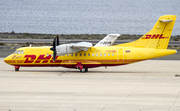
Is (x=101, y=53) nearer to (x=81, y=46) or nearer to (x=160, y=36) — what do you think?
(x=81, y=46)

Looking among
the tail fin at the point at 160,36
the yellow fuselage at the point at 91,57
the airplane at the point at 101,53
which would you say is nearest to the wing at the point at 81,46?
the airplane at the point at 101,53

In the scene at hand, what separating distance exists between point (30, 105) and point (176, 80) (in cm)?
1393

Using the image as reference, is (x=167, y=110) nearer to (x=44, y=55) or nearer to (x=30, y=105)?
(x=30, y=105)

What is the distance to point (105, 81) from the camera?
26.7 meters

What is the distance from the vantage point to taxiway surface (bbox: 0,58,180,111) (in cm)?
1819

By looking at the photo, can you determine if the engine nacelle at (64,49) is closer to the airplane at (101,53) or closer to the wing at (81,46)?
the airplane at (101,53)

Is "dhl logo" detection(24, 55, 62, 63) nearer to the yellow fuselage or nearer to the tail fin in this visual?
the yellow fuselage

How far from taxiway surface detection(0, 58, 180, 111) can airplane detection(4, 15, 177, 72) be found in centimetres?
115

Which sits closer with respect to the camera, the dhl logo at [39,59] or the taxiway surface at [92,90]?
the taxiway surface at [92,90]

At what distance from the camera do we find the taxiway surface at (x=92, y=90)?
18188 mm

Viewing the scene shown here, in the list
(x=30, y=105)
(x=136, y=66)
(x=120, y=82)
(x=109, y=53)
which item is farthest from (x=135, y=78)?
(x=30, y=105)

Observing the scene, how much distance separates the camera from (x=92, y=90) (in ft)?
74.6

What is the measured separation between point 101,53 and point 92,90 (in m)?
9.10

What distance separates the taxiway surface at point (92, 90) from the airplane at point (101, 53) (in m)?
1.15
